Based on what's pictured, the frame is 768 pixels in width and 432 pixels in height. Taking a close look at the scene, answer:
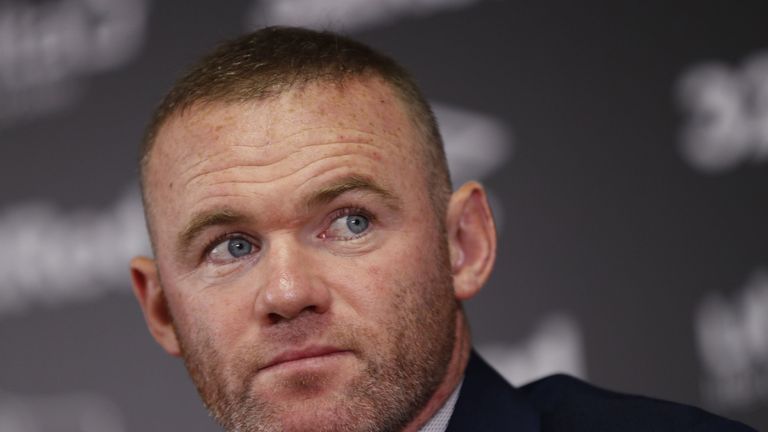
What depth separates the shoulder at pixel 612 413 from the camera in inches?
78.7

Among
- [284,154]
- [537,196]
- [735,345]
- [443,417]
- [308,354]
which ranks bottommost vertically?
[735,345]

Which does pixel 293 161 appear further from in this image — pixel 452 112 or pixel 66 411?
pixel 66 411

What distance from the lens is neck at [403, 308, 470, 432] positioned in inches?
80.3

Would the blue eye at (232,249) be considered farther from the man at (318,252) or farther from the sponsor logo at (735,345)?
the sponsor logo at (735,345)

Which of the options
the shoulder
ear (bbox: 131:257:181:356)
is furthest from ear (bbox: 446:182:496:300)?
ear (bbox: 131:257:181:356)

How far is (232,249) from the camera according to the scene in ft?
6.31

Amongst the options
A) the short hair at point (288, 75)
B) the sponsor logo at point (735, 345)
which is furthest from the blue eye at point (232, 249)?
the sponsor logo at point (735, 345)

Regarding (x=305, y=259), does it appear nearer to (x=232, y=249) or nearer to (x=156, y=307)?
(x=232, y=249)

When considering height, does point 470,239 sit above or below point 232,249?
below

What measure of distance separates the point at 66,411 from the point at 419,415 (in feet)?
5.81

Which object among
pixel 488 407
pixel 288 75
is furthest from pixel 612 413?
pixel 288 75

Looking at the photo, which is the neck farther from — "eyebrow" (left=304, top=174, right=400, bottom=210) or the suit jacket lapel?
"eyebrow" (left=304, top=174, right=400, bottom=210)

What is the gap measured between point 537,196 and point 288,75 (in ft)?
3.81

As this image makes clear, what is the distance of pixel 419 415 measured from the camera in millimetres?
2029
